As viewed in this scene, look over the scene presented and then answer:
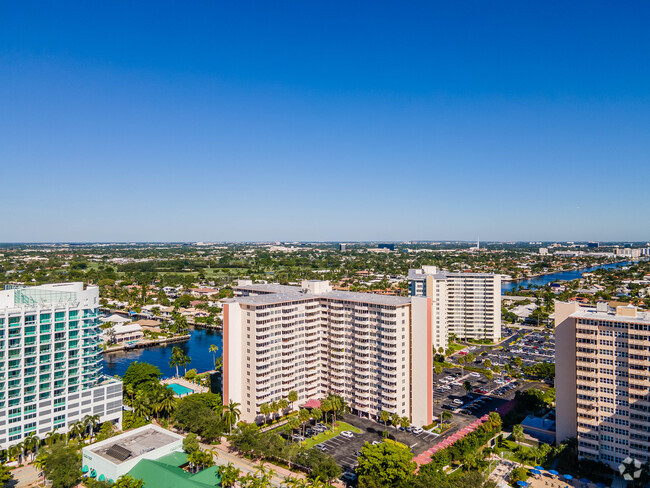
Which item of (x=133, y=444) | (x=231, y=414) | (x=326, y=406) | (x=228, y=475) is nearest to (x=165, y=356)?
(x=231, y=414)

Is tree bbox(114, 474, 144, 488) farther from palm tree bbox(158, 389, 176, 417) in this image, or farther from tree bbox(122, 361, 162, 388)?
tree bbox(122, 361, 162, 388)

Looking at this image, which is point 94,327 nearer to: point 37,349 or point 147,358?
point 37,349

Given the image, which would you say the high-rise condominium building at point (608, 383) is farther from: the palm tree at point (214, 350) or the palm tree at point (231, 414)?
the palm tree at point (214, 350)

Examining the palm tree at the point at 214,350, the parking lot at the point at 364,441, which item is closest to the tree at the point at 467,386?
the parking lot at the point at 364,441

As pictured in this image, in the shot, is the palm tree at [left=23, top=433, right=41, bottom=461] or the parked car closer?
the parked car

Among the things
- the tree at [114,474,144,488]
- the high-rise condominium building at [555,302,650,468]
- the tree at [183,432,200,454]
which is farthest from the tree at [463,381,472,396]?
the tree at [114,474,144,488]

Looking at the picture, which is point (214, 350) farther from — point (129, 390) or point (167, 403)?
point (167, 403)
